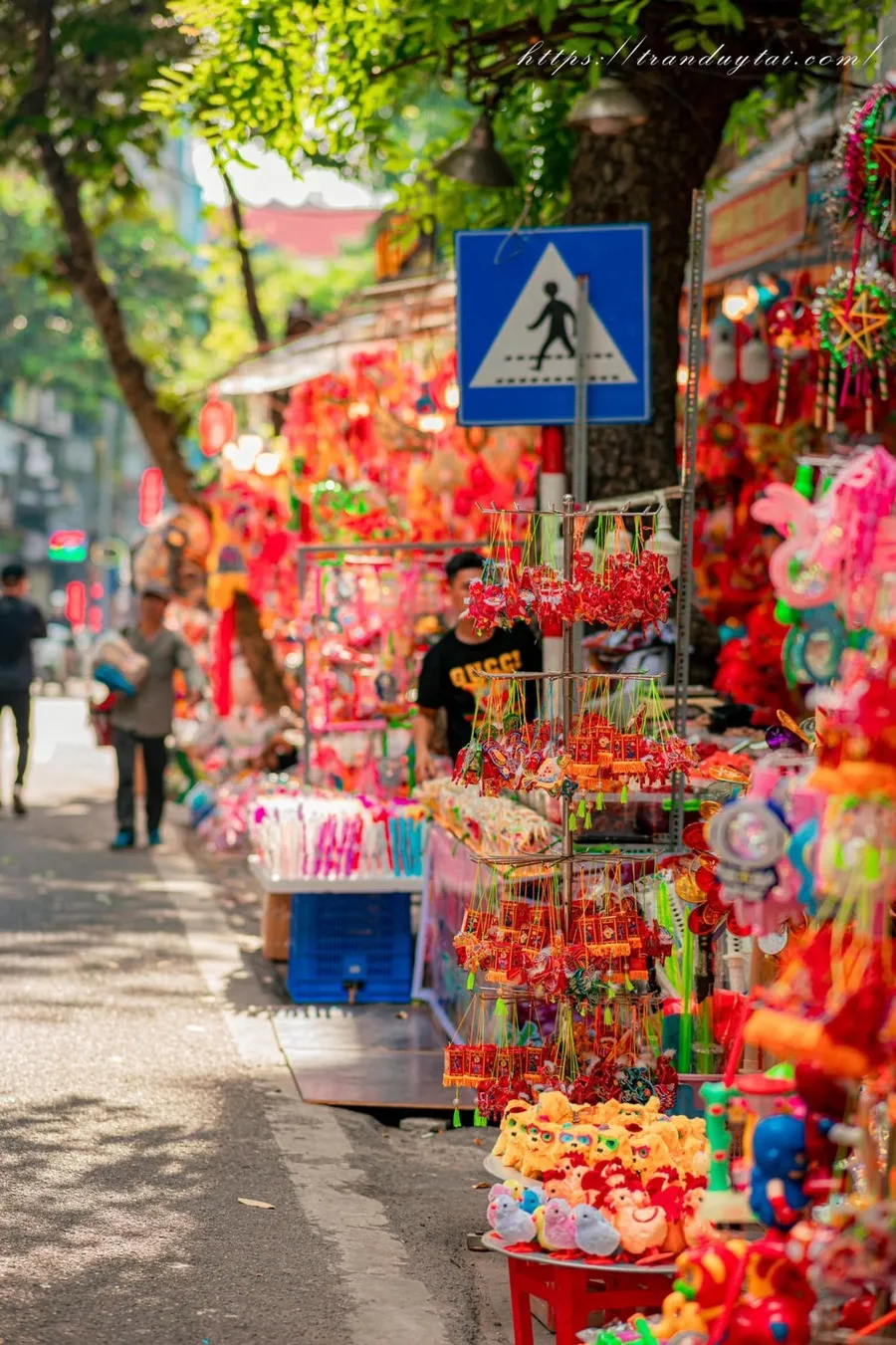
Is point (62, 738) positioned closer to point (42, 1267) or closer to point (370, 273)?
point (370, 273)

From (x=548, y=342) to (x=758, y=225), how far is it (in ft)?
18.8

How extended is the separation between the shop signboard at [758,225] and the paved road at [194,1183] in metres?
5.25

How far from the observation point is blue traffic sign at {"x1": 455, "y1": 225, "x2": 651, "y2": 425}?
669 centimetres

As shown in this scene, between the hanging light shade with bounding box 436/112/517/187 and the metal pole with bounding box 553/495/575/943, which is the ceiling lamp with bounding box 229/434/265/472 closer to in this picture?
the hanging light shade with bounding box 436/112/517/187

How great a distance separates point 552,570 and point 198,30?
572 cm

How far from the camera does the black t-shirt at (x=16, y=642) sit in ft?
51.8

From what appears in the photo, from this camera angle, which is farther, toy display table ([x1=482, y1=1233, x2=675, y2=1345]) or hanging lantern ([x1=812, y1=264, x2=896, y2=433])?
hanging lantern ([x1=812, y1=264, x2=896, y2=433])

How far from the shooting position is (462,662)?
28.7ft

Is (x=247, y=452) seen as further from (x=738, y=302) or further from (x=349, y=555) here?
(x=738, y=302)

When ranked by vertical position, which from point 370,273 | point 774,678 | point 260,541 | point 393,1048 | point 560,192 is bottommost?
point 393,1048

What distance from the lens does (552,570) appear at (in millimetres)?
5602

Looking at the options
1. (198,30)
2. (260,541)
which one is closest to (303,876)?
(198,30)

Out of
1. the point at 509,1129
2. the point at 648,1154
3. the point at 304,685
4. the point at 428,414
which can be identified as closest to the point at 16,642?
the point at 428,414

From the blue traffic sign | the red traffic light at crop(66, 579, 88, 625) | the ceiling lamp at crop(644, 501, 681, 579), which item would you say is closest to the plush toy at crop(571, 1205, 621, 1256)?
the ceiling lamp at crop(644, 501, 681, 579)
